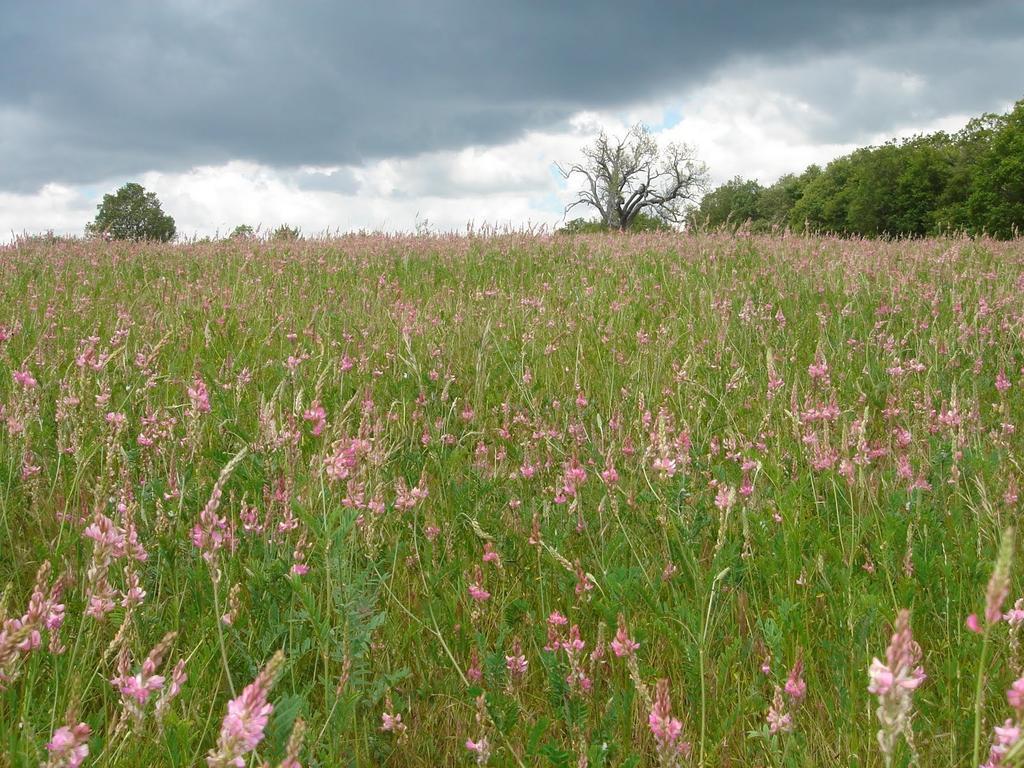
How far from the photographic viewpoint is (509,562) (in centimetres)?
244

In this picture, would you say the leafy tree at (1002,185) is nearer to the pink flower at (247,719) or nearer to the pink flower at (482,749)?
the pink flower at (482,749)

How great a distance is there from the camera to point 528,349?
4887mm

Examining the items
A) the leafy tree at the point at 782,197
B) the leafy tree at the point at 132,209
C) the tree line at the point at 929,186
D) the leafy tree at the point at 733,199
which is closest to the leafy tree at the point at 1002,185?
the tree line at the point at 929,186

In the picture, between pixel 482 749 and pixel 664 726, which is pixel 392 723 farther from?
pixel 664 726

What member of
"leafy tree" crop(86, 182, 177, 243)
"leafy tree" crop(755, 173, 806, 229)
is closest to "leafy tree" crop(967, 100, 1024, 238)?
"leafy tree" crop(755, 173, 806, 229)

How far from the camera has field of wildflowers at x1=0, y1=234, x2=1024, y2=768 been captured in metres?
1.59

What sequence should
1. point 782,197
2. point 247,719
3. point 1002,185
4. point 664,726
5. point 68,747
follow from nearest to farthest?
1. point 247,719
2. point 68,747
3. point 664,726
4. point 1002,185
5. point 782,197

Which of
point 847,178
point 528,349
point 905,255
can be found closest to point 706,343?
point 528,349

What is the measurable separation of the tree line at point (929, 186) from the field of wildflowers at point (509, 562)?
32490mm

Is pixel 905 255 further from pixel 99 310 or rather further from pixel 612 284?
pixel 99 310

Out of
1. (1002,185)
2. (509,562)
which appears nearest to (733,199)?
(1002,185)

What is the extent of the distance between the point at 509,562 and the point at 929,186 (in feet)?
186

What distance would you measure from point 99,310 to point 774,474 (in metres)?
5.37

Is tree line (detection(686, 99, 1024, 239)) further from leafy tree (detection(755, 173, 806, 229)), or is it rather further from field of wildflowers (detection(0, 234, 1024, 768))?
field of wildflowers (detection(0, 234, 1024, 768))
